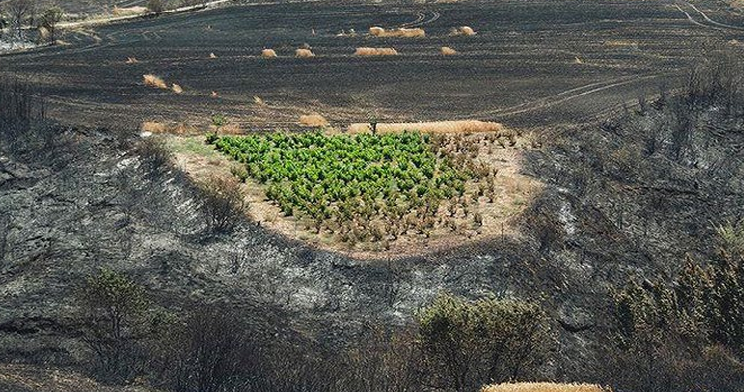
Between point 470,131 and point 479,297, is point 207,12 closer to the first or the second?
point 470,131

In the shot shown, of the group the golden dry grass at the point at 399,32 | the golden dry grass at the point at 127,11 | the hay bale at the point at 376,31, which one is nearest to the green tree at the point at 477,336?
the golden dry grass at the point at 399,32

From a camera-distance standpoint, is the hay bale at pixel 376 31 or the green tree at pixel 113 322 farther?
the hay bale at pixel 376 31

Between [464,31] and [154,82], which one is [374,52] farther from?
[154,82]

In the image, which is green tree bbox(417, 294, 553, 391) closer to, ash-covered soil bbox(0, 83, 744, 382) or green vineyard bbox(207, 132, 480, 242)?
ash-covered soil bbox(0, 83, 744, 382)

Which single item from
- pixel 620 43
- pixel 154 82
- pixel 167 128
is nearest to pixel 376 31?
pixel 620 43

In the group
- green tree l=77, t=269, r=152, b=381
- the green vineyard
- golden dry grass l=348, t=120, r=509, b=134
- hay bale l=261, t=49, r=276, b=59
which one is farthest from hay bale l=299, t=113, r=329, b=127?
green tree l=77, t=269, r=152, b=381

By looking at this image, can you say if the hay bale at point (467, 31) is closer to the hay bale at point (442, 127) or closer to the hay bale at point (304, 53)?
the hay bale at point (304, 53)
